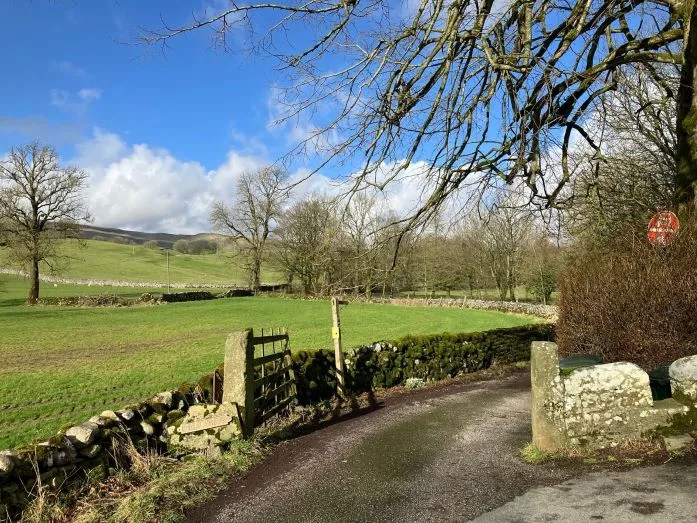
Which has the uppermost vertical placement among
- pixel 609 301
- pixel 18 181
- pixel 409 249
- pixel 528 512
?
pixel 18 181

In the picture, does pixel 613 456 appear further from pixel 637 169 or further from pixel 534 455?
pixel 637 169

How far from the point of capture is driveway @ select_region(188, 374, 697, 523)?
406 centimetres

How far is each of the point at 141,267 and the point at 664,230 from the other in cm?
10758

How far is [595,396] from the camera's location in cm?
522

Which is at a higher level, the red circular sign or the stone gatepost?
the red circular sign

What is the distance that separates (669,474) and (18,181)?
52.0 metres

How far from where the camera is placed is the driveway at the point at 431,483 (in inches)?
160

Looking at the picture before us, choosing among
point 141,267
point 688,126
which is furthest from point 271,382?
point 141,267

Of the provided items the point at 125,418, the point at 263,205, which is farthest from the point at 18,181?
the point at 125,418

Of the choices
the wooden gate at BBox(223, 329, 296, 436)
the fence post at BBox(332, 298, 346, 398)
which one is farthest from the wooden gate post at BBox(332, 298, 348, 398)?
the wooden gate at BBox(223, 329, 296, 436)

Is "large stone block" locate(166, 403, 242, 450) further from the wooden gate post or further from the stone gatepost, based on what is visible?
the wooden gate post

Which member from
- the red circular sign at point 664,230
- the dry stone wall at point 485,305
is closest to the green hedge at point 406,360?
the red circular sign at point 664,230

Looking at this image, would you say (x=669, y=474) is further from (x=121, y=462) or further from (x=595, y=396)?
(x=121, y=462)

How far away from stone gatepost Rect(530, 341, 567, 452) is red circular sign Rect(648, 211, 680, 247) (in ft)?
9.07
